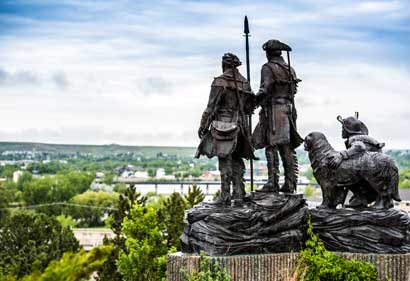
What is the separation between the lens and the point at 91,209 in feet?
328

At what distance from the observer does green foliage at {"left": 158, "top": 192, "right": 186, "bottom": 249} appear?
34.6 m

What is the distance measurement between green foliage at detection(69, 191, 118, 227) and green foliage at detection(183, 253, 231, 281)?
3135 inches

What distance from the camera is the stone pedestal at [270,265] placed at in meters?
16.9

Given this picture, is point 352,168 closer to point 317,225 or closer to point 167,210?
point 317,225

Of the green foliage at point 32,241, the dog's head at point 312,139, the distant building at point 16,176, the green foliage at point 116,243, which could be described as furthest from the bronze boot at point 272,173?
the distant building at point 16,176

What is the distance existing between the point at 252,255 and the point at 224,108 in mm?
2546

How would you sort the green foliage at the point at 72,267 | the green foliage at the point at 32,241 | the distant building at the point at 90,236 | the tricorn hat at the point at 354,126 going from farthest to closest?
the distant building at the point at 90,236 → the green foliage at the point at 32,241 → the tricorn hat at the point at 354,126 → the green foliage at the point at 72,267

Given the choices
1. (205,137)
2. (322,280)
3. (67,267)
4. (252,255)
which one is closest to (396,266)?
(322,280)

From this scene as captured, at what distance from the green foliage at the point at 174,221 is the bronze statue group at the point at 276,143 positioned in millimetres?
14733

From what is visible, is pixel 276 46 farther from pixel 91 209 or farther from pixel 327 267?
pixel 91 209

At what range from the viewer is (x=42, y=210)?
9525 centimetres

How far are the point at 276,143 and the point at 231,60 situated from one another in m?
1.58

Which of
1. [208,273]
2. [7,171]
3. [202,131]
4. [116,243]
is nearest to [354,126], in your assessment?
[202,131]

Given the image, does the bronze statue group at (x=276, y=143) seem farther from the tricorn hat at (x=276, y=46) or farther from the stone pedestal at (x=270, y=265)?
the stone pedestal at (x=270, y=265)
